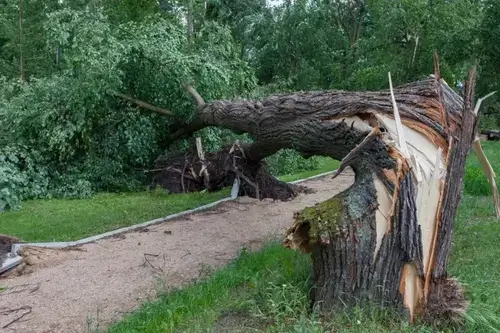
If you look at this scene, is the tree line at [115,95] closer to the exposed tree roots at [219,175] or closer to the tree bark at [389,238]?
the exposed tree roots at [219,175]

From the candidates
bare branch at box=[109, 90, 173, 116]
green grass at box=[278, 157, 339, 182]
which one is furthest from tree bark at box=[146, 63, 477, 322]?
green grass at box=[278, 157, 339, 182]

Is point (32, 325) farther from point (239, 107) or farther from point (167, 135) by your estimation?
point (167, 135)

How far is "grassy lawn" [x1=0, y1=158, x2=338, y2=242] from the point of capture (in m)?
7.23

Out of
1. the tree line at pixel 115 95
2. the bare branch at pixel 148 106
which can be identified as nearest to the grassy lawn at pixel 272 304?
the tree line at pixel 115 95

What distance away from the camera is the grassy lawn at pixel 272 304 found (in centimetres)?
365

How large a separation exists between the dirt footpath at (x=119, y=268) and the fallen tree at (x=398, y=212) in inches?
70.2

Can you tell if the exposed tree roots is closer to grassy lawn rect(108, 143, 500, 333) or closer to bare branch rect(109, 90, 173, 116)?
bare branch rect(109, 90, 173, 116)

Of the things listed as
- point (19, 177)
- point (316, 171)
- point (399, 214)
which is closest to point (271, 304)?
point (399, 214)

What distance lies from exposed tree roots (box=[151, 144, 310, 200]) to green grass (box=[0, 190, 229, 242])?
35 cm

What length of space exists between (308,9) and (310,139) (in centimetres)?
1954

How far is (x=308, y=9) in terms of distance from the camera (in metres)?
24.3


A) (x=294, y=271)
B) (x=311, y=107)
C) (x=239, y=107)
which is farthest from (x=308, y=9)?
(x=294, y=271)

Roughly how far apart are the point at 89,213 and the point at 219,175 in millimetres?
2629

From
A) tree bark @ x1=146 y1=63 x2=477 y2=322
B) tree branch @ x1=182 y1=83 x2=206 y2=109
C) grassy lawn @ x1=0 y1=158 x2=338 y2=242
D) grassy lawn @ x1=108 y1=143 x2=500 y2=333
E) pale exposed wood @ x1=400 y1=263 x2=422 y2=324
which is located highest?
tree branch @ x1=182 y1=83 x2=206 y2=109
